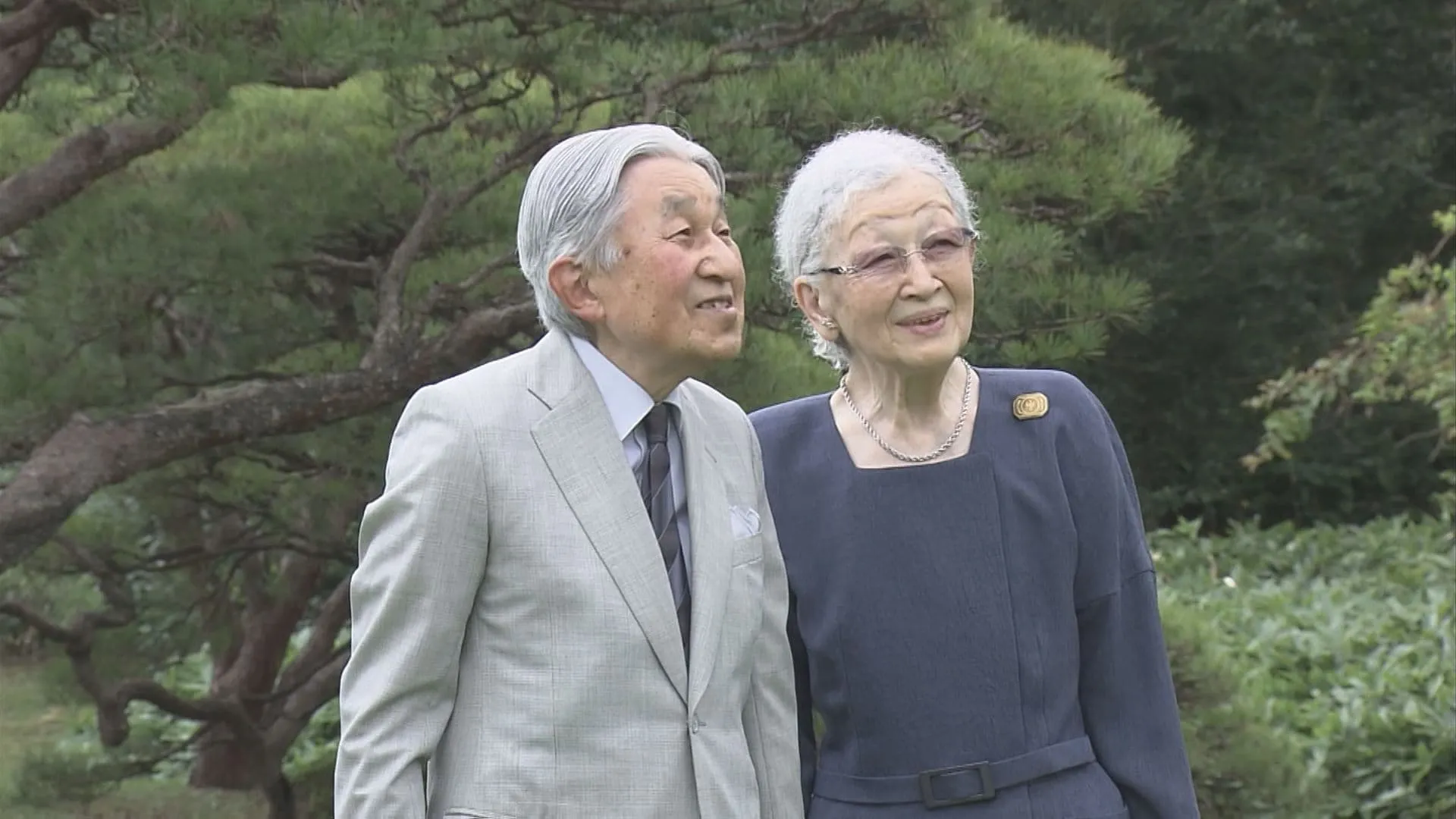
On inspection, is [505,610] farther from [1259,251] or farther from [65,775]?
[1259,251]

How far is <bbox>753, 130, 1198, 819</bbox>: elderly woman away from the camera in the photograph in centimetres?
193

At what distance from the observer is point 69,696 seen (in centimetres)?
623

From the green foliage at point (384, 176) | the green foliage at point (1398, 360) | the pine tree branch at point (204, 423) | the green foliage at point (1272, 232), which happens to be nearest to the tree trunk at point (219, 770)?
the green foliage at point (384, 176)

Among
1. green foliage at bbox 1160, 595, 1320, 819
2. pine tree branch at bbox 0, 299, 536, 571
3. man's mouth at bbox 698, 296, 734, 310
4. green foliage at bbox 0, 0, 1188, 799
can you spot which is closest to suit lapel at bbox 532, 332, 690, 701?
man's mouth at bbox 698, 296, 734, 310

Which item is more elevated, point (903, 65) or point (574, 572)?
point (574, 572)

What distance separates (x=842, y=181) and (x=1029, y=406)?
314mm

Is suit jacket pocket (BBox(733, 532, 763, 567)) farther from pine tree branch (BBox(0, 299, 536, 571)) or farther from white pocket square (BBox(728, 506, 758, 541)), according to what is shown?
pine tree branch (BBox(0, 299, 536, 571))

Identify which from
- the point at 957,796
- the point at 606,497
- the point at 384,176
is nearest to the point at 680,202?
the point at 606,497

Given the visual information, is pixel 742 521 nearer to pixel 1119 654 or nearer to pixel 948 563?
pixel 948 563

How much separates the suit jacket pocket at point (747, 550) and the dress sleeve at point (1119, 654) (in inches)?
14.4

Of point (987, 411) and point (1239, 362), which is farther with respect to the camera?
point (1239, 362)

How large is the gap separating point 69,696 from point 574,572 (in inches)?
200

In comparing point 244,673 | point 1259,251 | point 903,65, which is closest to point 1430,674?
point 903,65

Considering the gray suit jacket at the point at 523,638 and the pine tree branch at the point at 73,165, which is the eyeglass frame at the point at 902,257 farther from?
the pine tree branch at the point at 73,165
